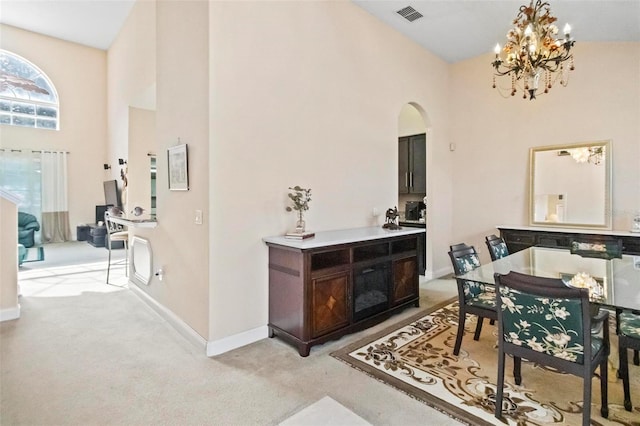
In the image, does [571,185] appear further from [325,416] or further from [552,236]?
[325,416]

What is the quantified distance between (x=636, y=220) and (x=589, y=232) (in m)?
0.53

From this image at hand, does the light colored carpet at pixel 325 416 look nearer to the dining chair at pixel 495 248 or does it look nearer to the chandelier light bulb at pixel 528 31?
the dining chair at pixel 495 248

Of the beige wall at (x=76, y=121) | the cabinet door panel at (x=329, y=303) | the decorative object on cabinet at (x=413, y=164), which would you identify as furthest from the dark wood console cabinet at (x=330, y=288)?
the beige wall at (x=76, y=121)

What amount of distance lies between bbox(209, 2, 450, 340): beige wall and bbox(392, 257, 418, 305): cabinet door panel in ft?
2.49

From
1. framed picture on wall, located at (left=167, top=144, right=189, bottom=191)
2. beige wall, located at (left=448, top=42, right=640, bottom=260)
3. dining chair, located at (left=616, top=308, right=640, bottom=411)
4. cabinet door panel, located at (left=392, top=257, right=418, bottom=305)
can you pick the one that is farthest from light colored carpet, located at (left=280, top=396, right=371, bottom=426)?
beige wall, located at (left=448, top=42, right=640, bottom=260)

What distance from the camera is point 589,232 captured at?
4.32 metres

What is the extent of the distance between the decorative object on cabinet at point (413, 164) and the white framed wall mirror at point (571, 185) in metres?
1.63

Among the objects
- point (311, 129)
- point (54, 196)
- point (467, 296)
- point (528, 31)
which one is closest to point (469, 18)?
point (528, 31)

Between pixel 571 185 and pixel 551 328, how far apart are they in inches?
151

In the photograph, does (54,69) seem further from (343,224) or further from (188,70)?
(343,224)

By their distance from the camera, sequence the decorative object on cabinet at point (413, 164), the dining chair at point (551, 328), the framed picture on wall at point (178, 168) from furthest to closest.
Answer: the decorative object on cabinet at point (413, 164), the framed picture on wall at point (178, 168), the dining chair at point (551, 328)

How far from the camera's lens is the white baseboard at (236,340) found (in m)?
2.87

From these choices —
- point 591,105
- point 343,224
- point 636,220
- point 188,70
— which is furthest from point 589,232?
point 188,70

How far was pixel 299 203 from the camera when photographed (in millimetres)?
3283
